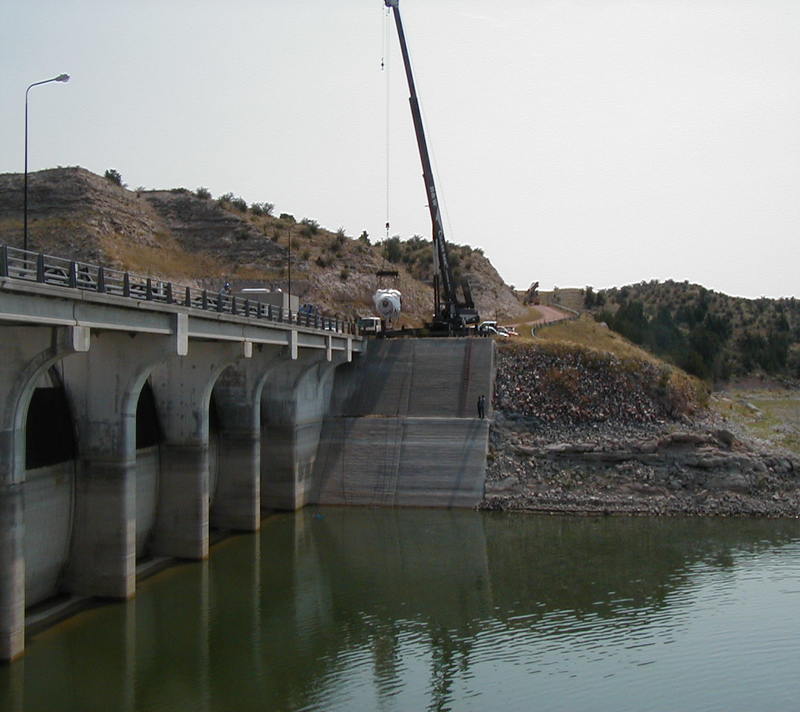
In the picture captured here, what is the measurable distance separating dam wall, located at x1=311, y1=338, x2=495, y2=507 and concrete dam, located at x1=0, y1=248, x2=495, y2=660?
0.30 feet

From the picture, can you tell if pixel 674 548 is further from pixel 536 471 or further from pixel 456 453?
pixel 456 453

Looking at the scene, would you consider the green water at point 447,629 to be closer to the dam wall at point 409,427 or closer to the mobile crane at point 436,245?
the dam wall at point 409,427

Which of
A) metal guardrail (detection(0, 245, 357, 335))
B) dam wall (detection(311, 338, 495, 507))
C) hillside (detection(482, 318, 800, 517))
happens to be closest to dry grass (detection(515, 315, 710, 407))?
hillside (detection(482, 318, 800, 517))

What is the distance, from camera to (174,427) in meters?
31.9

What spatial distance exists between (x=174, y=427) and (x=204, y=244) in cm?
5267

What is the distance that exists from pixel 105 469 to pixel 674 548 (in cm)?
2251

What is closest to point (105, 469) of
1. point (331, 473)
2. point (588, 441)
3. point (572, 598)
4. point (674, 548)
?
point (572, 598)

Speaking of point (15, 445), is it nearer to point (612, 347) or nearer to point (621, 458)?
point (621, 458)

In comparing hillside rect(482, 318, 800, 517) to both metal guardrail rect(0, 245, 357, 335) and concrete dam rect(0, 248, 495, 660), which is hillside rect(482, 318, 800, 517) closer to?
concrete dam rect(0, 248, 495, 660)

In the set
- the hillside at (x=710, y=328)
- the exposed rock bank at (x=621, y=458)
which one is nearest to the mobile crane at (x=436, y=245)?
the exposed rock bank at (x=621, y=458)

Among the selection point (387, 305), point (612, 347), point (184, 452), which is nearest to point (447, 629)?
point (184, 452)

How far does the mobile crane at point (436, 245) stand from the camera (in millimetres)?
56688

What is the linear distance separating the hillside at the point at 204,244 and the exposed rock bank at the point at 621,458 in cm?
2698

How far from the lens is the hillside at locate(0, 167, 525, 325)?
71.5 metres
